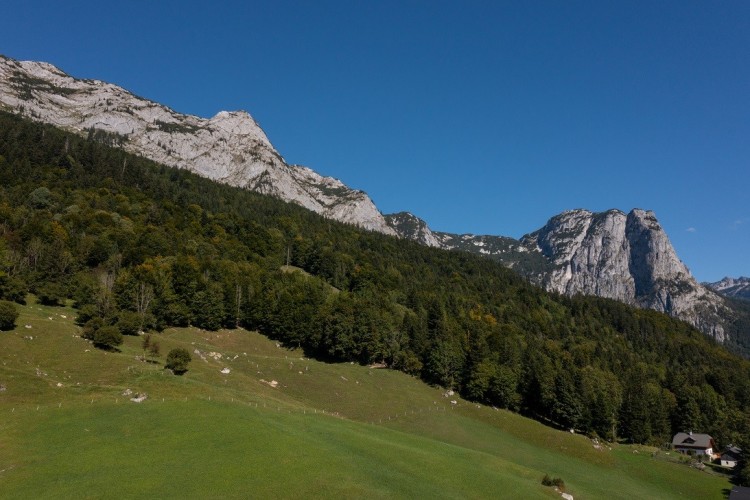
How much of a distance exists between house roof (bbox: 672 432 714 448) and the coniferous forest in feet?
9.26

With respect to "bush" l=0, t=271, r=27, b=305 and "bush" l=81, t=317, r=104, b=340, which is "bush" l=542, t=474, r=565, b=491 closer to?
"bush" l=81, t=317, r=104, b=340

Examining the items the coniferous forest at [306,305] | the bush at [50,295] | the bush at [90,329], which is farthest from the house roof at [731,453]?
the bush at [50,295]

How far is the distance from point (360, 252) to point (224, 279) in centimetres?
8510

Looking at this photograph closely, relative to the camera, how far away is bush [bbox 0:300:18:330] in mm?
56428

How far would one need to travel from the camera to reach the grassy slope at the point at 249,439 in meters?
29.2

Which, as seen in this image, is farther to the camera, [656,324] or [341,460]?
[656,324]

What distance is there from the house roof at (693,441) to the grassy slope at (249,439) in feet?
73.8

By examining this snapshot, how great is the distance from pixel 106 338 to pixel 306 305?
4896cm

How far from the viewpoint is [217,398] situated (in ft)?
160

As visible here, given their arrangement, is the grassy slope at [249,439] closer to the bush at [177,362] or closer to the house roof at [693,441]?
the bush at [177,362]

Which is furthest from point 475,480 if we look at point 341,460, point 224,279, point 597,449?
point 224,279

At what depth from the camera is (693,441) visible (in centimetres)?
9738

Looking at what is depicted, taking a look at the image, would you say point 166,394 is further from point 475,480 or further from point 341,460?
point 475,480

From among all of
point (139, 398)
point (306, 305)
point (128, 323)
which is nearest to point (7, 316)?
point (128, 323)
